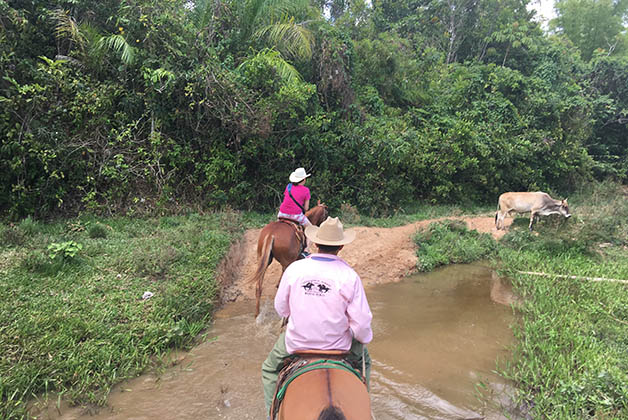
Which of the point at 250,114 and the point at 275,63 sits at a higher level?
the point at 275,63

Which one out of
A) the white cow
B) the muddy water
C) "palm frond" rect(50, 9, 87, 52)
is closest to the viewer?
the muddy water

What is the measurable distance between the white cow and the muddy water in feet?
17.1

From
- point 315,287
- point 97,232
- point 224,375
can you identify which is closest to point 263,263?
point 224,375

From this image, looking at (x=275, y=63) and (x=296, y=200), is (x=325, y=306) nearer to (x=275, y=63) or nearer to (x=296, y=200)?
(x=296, y=200)

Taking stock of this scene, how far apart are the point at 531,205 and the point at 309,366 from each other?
10858 mm

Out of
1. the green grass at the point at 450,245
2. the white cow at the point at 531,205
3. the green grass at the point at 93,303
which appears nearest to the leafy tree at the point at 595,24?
the white cow at the point at 531,205

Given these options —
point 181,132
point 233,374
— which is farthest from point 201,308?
point 181,132

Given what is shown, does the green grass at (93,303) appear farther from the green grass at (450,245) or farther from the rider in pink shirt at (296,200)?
the green grass at (450,245)

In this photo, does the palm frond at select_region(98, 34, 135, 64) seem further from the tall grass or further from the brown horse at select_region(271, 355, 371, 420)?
the tall grass

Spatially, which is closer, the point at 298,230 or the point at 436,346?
the point at 436,346

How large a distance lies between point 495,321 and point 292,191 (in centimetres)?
395

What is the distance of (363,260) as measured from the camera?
322 inches

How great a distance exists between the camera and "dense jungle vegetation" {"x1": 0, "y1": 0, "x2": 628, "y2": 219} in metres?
8.35

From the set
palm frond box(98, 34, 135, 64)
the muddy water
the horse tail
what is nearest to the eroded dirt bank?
the muddy water
